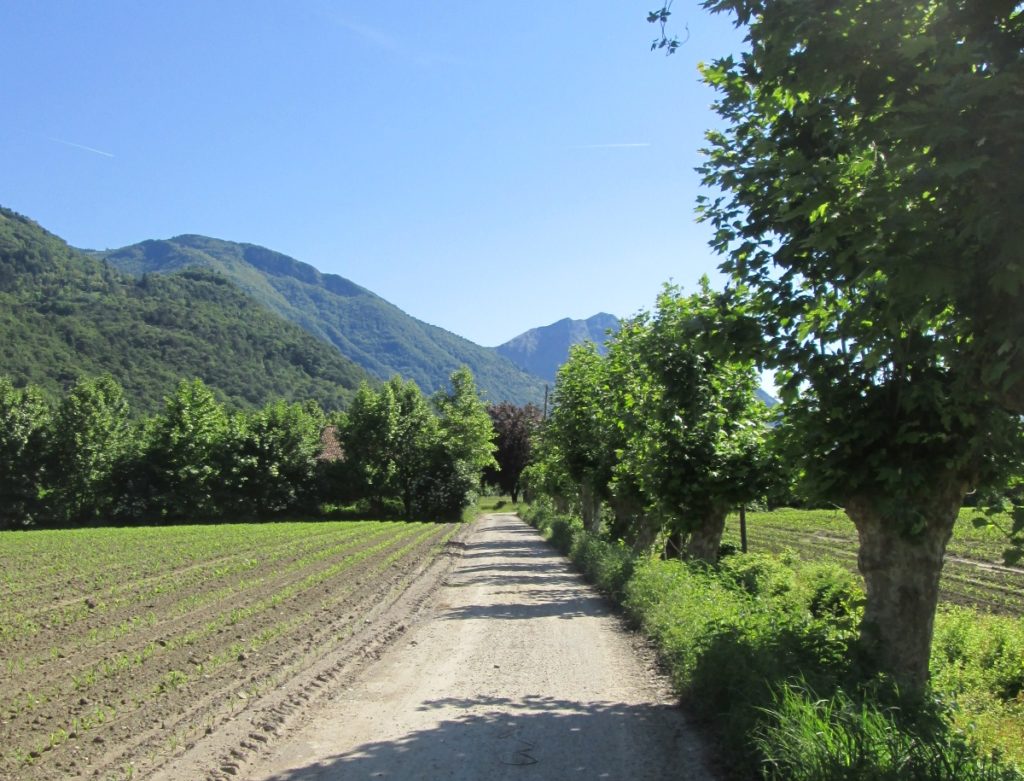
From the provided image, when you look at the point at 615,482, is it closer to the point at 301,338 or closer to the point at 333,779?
the point at 333,779

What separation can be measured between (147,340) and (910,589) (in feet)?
507

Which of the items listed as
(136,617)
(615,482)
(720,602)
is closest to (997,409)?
(720,602)

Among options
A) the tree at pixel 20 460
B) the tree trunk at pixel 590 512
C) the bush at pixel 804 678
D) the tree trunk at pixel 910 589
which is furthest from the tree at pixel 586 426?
the tree at pixel 20 460

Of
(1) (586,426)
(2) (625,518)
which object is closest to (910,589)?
(2) (625,518)

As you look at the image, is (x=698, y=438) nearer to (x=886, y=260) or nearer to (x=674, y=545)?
(x=674, y=545)

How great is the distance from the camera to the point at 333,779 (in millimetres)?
5941

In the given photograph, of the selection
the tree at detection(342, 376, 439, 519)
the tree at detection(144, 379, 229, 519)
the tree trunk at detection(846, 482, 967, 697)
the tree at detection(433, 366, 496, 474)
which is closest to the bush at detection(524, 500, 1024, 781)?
the tree trunk at detection(846, 482, 967, 697)

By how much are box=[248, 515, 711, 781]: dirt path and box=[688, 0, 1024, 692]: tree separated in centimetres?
249

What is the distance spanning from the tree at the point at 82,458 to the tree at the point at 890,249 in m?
59.5

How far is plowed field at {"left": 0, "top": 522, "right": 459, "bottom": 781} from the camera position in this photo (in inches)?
269

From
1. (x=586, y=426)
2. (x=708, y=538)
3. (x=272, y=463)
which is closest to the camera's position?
(x=708, y=538)

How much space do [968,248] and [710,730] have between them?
16.0 feet

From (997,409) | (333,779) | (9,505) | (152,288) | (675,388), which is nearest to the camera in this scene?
(333,779)

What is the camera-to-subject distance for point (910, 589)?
8102mm
